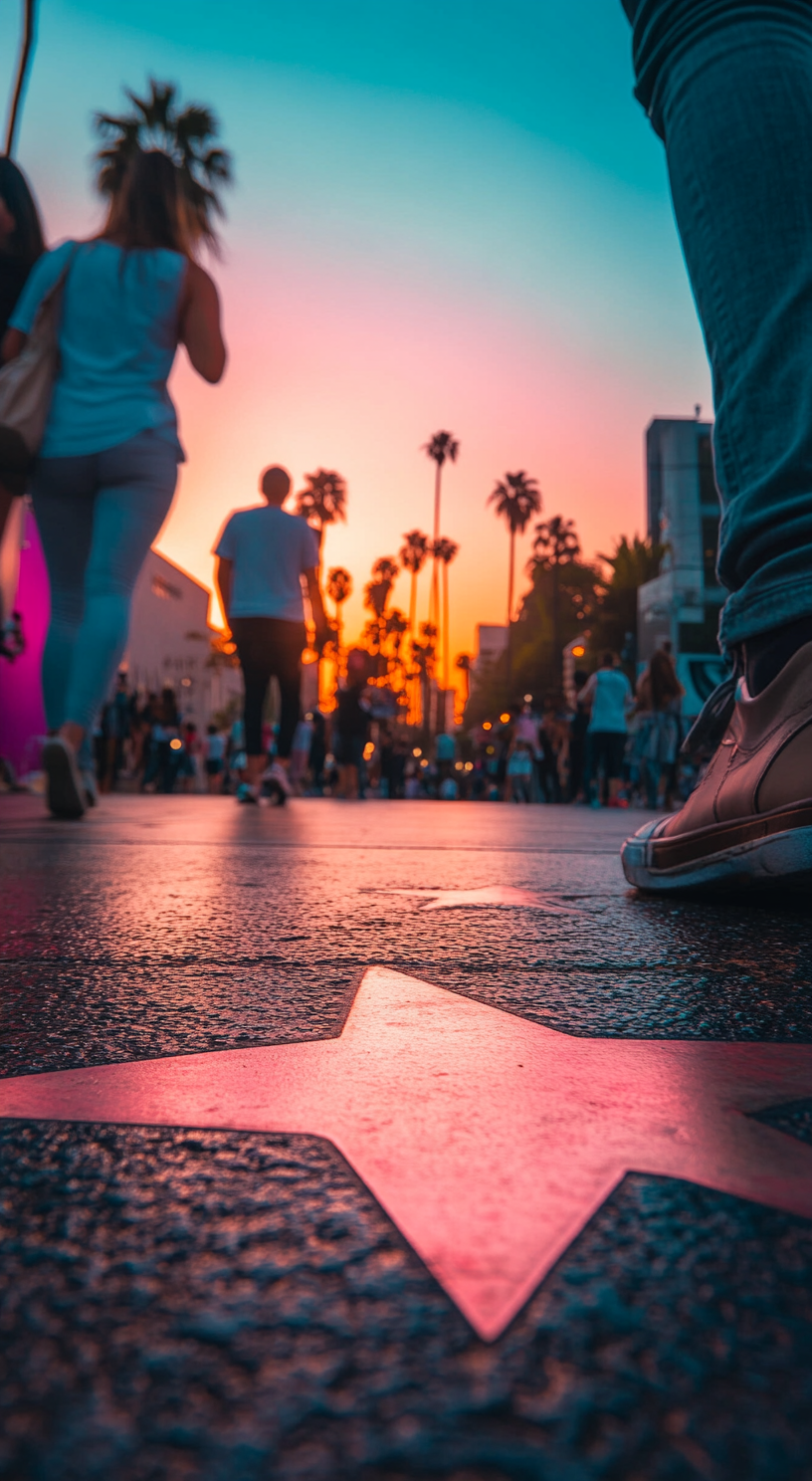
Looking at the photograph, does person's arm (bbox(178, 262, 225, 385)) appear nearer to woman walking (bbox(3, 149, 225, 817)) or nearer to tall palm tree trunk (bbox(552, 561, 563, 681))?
woman walking (bbox(3, 149, 225, 817))

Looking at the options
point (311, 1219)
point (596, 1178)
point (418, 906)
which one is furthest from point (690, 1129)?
point (418, 906)

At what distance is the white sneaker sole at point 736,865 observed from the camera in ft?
4.07

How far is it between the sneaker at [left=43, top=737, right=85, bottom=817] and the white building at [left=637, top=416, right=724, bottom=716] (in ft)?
113

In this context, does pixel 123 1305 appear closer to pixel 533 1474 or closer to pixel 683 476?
pixel 533 1474

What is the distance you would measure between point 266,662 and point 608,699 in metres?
6.07

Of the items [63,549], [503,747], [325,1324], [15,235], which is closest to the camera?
[325,1324]

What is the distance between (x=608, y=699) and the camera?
11695 mm

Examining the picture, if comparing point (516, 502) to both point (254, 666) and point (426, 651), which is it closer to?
point (426, 651)

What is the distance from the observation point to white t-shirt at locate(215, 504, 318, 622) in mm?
6398

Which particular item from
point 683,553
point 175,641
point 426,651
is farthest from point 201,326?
point 426,651

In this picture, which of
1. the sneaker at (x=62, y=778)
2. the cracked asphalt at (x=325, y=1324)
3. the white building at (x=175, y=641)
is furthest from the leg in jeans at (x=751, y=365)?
the white building at (x=175, y=641)

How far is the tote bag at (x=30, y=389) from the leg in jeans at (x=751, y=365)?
278 centimetres

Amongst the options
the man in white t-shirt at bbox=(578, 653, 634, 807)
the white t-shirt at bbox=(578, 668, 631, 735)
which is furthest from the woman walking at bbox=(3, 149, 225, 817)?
the white t-shirt at bbox=(578, 668, 631, 735)

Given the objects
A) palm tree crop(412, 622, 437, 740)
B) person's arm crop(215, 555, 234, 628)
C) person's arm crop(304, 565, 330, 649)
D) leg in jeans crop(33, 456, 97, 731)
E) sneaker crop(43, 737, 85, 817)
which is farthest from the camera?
palm tree crop(412, 622, 437, 740)
